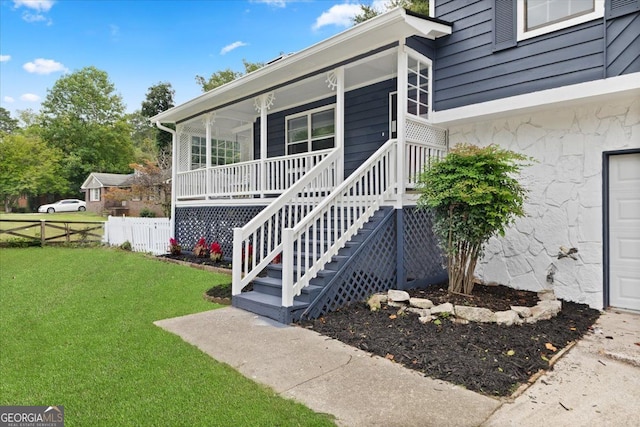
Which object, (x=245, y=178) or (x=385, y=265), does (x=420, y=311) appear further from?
(x=245, y=178)

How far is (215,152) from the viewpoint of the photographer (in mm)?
11969

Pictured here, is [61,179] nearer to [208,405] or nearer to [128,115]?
[128,115]

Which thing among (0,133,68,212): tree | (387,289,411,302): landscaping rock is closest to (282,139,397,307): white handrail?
(387,289,411,302): landscaping rock

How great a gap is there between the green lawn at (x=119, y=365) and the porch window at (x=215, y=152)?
18.4 ft

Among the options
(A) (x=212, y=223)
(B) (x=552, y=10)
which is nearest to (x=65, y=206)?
(A) (x=212, y=223)

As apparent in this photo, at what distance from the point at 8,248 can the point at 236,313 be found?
1145 centimetres

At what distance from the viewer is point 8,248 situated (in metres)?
11.9

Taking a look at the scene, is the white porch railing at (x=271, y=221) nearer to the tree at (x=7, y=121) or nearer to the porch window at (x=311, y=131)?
the porch window at (x=311, y=131)

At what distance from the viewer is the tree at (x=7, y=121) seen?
46.3m

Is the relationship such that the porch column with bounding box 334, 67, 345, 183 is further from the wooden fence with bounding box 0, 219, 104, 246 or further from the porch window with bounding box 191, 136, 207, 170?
the wooden fence with bounding box 0, 219, 104, 246

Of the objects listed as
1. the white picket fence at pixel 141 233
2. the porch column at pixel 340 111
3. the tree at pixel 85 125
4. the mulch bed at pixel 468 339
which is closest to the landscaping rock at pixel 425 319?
the mulch bed at pixel 468 339

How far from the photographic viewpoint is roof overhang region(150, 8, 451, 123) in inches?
206

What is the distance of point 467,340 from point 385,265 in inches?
72.6

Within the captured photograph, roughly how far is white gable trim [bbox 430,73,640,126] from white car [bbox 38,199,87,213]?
38.0 metres
